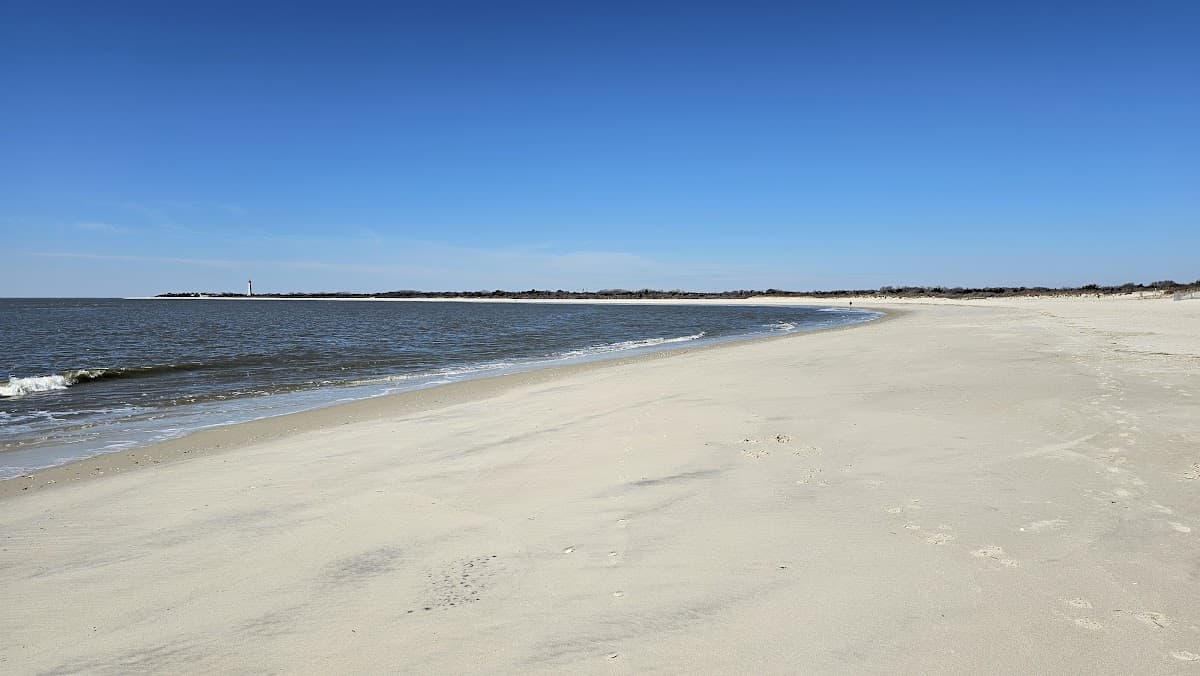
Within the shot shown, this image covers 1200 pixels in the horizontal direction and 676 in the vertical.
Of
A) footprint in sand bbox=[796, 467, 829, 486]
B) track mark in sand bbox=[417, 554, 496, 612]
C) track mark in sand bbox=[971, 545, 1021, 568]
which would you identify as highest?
track mark in sand bbox=[971, 545, 1021, 568]

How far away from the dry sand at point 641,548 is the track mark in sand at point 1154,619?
2 centimetres

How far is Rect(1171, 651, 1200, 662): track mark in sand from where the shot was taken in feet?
8.79

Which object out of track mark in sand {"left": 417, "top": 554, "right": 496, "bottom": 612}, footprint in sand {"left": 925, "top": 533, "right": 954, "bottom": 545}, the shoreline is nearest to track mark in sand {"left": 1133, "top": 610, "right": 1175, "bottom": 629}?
footprint in sand {"left": 925, "top": 533, "right": 954, "bottom": 545}

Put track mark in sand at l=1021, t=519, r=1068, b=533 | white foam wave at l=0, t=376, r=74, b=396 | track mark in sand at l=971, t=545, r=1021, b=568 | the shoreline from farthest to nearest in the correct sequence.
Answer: white foam wave at l=0, t=376, r=74, b=396
the shoreline
track mark in sand at l=1021, t=519, r=1068, b=533
track mark in sand at l=971, t=545, r=1021, b=568

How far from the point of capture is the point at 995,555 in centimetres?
376

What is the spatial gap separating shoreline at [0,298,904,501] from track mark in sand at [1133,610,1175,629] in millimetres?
8585

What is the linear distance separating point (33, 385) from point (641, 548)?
16619 millimetres

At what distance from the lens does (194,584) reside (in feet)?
12.5

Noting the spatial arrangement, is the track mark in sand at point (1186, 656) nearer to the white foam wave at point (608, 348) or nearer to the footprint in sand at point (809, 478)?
the footprint in sand at point (809, 478)

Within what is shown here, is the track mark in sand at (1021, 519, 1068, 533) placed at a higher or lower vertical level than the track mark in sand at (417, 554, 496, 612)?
higher

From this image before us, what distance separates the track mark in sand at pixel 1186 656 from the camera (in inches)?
105

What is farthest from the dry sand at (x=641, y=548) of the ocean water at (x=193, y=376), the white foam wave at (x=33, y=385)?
the white foam wave at (x=33, y=385)

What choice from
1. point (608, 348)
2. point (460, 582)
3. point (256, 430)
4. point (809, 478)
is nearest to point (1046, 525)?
point (809, 478)

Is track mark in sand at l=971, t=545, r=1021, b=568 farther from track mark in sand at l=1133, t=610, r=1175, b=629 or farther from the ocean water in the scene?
the ocean water
